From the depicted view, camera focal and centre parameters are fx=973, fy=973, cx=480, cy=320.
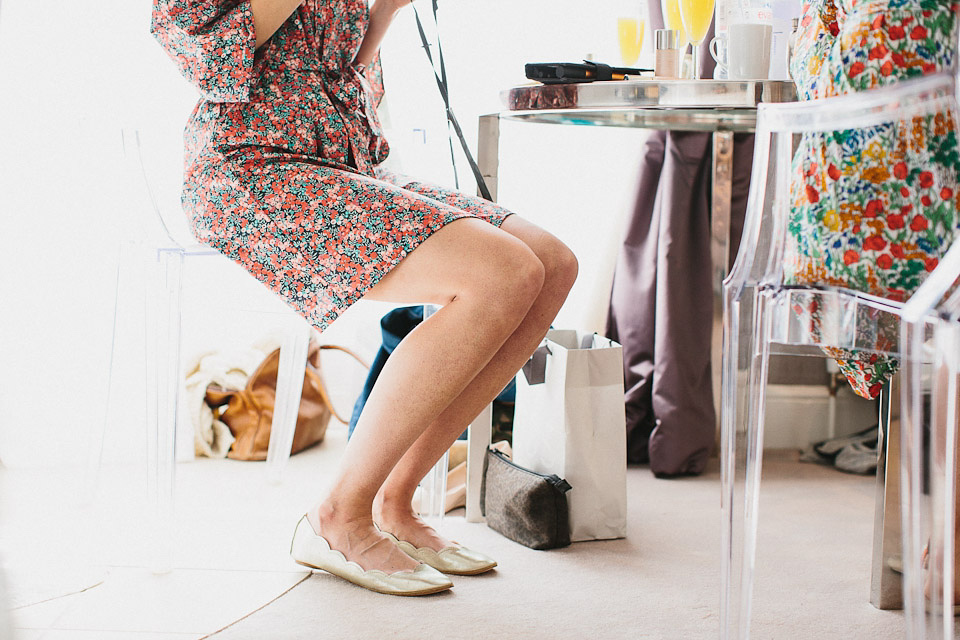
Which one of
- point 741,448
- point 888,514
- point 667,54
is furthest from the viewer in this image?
point 667,54

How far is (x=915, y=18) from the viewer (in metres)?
1.01

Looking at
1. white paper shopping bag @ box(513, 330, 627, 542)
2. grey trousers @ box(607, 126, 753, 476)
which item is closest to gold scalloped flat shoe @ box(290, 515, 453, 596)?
white paper shopping bag @ box(513, 330, 627, 542)

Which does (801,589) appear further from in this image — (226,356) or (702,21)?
(226,356)

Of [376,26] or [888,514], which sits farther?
[376,26]

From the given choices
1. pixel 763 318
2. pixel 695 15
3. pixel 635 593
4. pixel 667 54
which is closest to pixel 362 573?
pixel 635 593

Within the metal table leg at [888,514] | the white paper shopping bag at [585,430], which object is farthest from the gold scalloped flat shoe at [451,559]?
the metal table leg at [888,514]

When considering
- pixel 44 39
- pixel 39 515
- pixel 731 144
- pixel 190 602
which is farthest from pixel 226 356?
pixel 731 144

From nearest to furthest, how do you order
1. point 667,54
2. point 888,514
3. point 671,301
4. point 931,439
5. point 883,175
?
point 931,439
point 883,175
point 888,514
point 667,54
point 671,301

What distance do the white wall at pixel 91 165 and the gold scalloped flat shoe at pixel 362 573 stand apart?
45 cm

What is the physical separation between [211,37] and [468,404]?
68cm

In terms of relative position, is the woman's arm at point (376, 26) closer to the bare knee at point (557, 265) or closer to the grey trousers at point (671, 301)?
the bare knee at point (557, 265)

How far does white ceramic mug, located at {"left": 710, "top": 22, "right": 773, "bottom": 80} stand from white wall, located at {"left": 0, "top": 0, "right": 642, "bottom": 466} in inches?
27.5

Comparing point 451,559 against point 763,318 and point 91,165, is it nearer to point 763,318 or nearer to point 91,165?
point 763,318

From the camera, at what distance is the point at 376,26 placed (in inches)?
65.7
